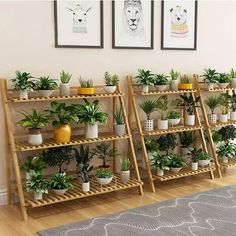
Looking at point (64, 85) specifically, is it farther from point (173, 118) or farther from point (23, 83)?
point (173, 118)

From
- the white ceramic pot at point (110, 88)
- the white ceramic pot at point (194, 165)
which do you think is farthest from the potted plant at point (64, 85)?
the white ceramic pot at point (194, 165)

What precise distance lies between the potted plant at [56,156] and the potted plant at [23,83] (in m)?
0.51

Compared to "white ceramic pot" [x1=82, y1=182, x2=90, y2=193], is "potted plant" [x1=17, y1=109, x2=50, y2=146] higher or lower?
higher

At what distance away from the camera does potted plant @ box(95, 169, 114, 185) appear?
3359 millimetres

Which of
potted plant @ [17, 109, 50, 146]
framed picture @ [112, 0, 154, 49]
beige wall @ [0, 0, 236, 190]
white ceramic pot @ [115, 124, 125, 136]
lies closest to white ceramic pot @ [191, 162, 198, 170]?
white ceramic pot @ [115, 124, 125, 136]

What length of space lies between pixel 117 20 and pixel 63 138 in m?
1.25

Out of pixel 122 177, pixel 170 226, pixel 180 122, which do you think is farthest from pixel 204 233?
pixel 180 122

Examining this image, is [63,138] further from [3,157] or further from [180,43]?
[180,43]

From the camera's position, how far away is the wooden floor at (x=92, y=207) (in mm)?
2900

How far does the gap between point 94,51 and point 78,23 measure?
0.29 metres

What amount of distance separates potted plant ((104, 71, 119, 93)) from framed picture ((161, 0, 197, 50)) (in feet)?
2.43

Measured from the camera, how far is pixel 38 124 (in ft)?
10.1

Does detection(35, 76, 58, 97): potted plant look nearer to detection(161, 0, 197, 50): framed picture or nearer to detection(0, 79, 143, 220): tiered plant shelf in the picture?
detection(0, 79, 143, 220): tiered plant shelf

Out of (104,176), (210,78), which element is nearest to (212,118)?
(210,78)
